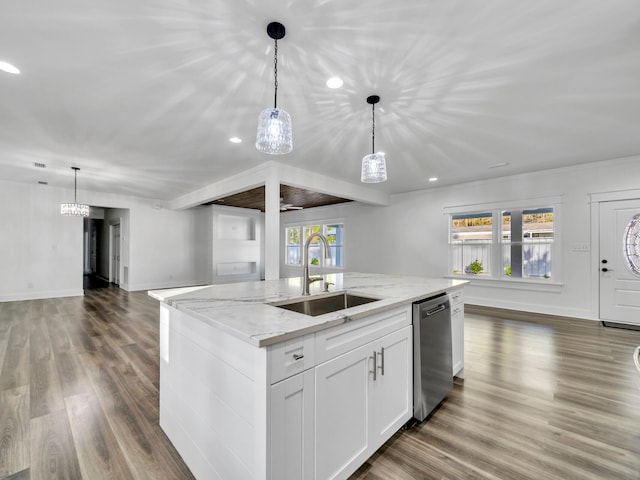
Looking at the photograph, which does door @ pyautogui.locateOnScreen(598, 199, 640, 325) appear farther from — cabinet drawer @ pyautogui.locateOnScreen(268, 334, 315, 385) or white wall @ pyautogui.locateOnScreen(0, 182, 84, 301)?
white wall @ pyautogui.locateOnScreen(0, 182, 84, 301)

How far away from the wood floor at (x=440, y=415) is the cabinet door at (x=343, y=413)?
0.20m

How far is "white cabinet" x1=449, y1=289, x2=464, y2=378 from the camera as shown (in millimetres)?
2490

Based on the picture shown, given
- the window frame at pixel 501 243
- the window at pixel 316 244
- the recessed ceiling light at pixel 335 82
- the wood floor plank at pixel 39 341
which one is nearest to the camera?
the recessed ceiling light at pixel 335 82

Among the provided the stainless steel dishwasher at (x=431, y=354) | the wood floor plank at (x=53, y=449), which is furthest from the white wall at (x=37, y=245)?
the stainless steel dishwasher at (x=431, y=354)

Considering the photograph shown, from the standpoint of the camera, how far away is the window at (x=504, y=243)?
510 cm

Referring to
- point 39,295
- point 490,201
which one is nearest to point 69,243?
point 39,295

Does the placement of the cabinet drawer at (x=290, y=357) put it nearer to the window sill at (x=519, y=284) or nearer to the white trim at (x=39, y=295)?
the window sill at (x=519, y=284)

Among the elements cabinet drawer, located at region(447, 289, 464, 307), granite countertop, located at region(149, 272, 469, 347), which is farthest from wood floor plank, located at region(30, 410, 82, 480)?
cabinet drawer, located at region(447, 289, 464, 307)

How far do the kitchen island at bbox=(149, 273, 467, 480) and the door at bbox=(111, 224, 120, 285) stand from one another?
841 centimetres

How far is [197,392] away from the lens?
149cm

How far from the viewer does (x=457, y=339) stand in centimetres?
256

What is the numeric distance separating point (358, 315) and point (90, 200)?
815 centimetres

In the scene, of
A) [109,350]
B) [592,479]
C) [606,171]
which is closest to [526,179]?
[606,171]

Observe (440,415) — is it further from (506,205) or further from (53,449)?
(506,205)
